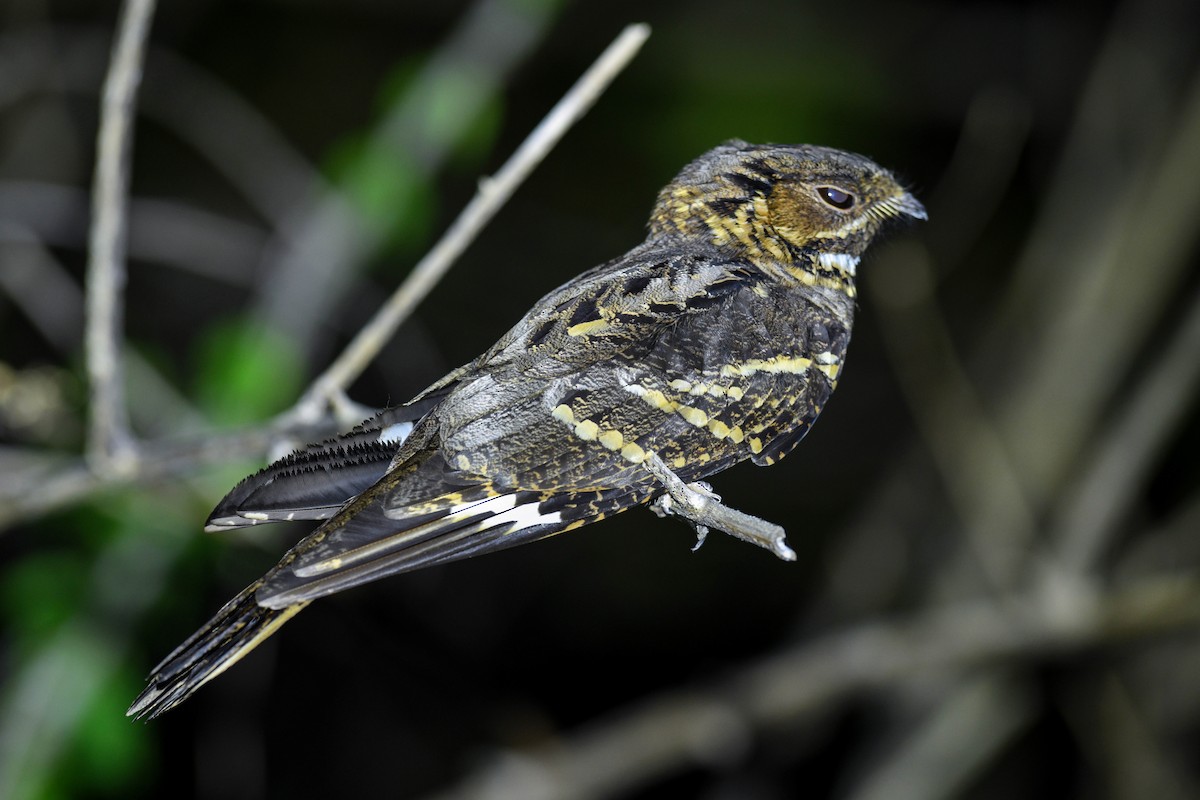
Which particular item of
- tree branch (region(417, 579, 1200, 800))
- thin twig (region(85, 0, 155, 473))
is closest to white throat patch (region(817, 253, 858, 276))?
thin twig (region(85, 0, 155, 473))

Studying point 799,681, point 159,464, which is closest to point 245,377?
point 159,464

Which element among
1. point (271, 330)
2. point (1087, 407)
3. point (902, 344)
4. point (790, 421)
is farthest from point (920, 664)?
point (790, 421)

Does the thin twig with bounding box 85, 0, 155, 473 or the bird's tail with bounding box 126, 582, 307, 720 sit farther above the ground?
the thin twig with bounding box 85, 0, 155, 473

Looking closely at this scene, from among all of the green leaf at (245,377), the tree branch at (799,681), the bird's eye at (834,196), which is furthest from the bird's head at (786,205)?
the tree branch at (799,681)

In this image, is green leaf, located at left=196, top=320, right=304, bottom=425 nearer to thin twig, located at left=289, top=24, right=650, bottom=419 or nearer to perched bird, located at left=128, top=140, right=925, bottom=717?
thin twig, located at left=289, top=24, right=650, bottom=419

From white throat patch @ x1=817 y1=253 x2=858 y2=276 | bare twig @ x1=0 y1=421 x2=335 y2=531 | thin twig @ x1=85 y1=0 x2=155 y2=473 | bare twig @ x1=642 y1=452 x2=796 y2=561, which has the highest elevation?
thin twig @ x1=85 y1=0 x2=155 y2=473

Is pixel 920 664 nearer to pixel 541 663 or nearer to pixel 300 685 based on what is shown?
pixel 541 663

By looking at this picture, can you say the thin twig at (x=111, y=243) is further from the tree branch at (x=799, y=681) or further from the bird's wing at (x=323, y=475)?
the tree branch at (x=799, y=681)
